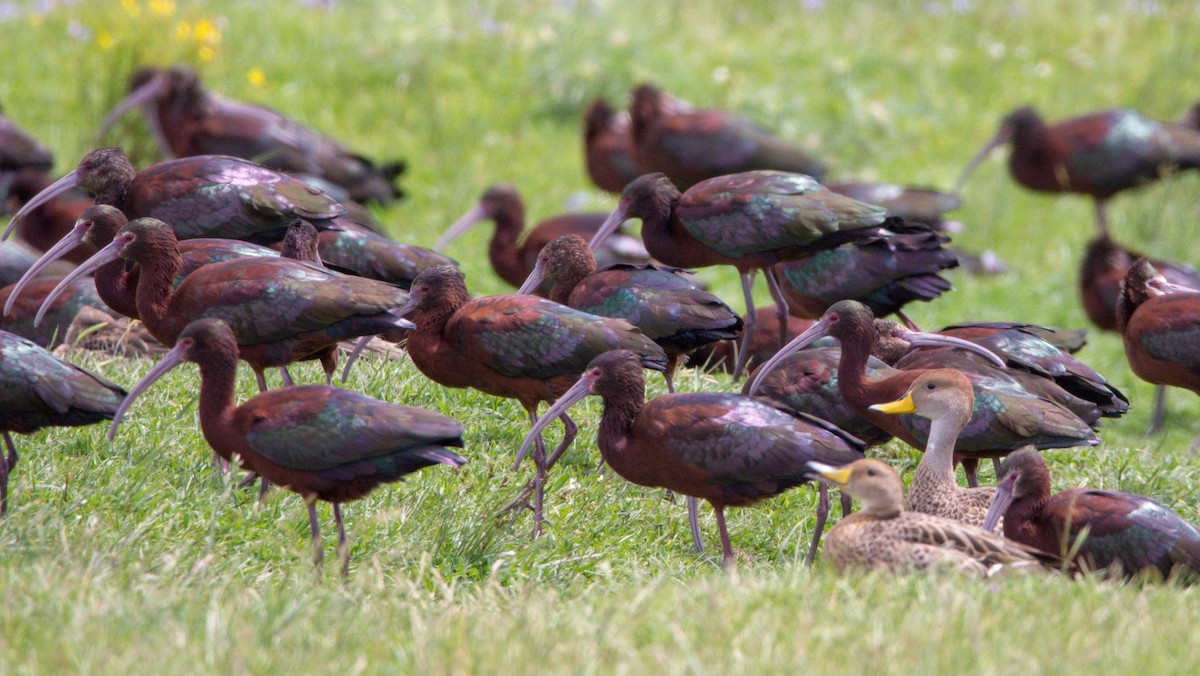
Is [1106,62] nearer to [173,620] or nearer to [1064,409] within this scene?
[1064,409]

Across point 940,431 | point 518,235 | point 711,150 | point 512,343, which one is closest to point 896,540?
point 940,431

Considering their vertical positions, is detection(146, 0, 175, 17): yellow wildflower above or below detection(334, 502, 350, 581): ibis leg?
above

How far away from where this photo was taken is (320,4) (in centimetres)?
1691

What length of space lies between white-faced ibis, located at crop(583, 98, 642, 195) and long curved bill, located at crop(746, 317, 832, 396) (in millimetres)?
5672

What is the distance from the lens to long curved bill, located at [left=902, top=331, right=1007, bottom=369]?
6617 millimetres

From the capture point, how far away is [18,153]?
39.2 ft

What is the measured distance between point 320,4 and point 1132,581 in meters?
13.4

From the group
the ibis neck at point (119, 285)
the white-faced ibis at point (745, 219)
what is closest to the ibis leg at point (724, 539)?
the white-faced ibis at point (745, 219)

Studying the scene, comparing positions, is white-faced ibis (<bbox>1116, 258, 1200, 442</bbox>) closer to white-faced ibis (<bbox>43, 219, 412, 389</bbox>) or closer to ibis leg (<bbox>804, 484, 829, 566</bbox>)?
ibis leg (<bbox>804, 484, 829, 566</bbox>)

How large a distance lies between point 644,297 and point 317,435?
2.06 m

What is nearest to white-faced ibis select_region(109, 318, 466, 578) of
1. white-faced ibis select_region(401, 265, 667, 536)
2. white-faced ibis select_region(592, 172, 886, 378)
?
white-faced ibis select_region(401, 265, 667, 536)

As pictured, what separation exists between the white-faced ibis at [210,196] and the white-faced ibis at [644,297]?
→ 1131 millimetres

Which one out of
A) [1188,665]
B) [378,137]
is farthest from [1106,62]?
[1188,665]

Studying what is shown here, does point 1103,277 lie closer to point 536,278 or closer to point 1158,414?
point 1158,414
